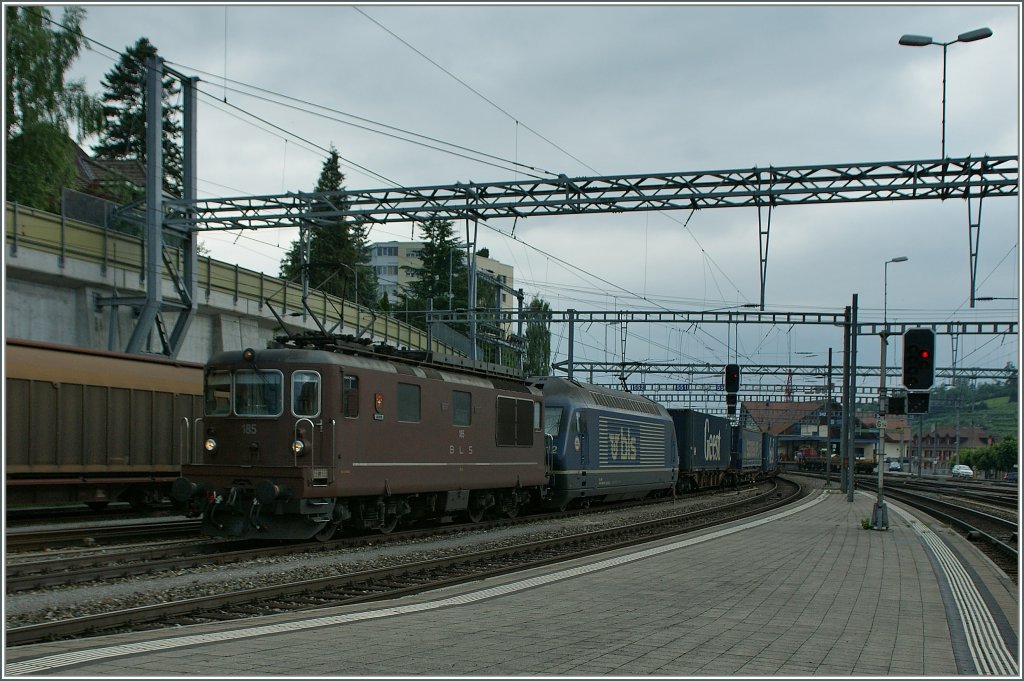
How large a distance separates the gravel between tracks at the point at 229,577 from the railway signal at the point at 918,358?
7214 millimetres

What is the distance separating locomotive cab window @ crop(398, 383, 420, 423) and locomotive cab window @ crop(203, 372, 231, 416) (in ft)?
9.64

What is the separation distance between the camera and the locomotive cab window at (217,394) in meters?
16.3

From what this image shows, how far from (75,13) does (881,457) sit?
25.1 metres

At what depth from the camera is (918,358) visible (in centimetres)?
1912

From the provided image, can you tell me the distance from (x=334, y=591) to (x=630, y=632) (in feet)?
14.7

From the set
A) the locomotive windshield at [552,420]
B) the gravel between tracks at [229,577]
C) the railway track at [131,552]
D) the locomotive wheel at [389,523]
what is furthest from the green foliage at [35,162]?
the gravel between tracks at [229,577]

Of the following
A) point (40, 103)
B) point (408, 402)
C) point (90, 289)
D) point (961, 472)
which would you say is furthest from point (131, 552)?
point (961, 472)

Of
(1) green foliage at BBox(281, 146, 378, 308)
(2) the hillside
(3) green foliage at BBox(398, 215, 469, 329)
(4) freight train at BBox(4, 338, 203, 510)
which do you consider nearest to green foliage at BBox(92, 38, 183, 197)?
(1) green foliage at BBox(281, 146, 378, 308)

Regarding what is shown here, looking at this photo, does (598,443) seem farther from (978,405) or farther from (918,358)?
(978,405)

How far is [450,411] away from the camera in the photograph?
63.6 feet

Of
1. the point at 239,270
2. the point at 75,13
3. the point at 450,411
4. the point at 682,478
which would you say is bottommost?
the point at 682,478

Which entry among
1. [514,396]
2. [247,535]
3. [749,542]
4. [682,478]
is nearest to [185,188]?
[514,396]

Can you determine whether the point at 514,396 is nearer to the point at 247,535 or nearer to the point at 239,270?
the point at 247,535

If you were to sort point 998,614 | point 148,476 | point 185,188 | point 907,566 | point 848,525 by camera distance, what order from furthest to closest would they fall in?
1. point 185,188
2. point 848,525
3. point 148,476
4. point 907,566
5. point 998,614
